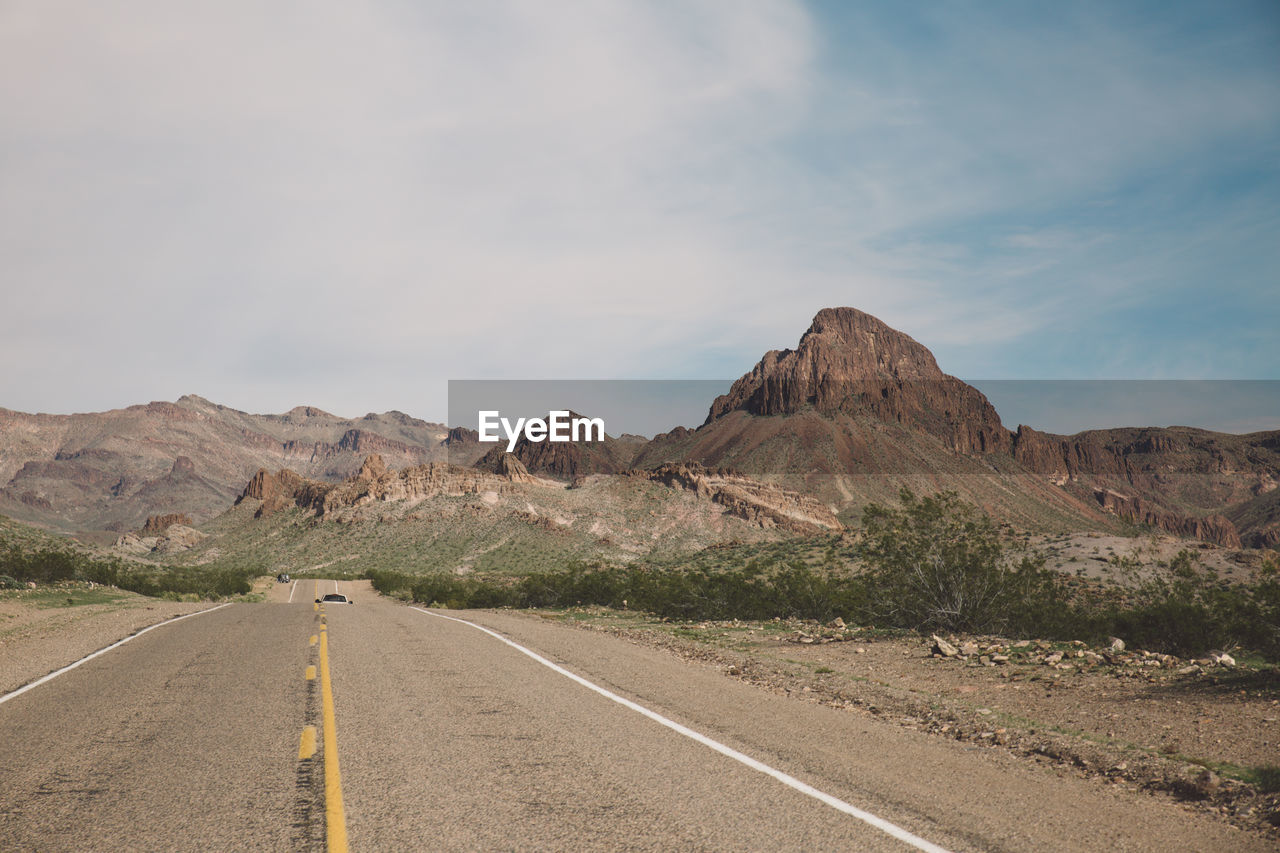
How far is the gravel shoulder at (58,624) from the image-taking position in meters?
13.4

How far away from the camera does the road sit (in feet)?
17.3

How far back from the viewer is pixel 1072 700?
438 inches

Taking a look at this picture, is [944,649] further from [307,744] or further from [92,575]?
[92,575]

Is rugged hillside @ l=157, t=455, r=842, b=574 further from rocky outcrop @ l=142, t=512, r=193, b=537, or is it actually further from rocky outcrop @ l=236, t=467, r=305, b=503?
rocky outcrop @ l=142, t=512, r=193, b=537

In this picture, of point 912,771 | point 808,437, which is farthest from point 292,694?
point 808,437

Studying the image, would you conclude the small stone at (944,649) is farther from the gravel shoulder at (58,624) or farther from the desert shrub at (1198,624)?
the gravel shoulder at (58,624)

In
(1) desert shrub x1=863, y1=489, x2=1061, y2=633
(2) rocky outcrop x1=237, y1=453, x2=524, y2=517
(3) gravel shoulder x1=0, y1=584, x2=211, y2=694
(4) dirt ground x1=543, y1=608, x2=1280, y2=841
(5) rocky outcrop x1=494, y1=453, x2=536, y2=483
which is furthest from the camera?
(5) rocky outcrop x1=494, y1=453, x2=536, y2=483

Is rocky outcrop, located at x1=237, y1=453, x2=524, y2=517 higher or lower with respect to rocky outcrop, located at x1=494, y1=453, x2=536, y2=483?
lower

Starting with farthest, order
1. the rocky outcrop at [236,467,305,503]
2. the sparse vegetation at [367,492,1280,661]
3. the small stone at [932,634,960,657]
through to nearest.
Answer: the rocky outcrop at [236,467,305,503], the sparse vegetation at [367,492,1280,661], the small stone at [932,634,960,657]

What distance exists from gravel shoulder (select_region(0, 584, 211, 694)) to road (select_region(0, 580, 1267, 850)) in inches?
109

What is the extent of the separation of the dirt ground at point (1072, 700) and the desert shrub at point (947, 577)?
232cm

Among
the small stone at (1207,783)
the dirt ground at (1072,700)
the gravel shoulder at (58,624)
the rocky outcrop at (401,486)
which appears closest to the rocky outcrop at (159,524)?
the rocky outcrop at (401,486)

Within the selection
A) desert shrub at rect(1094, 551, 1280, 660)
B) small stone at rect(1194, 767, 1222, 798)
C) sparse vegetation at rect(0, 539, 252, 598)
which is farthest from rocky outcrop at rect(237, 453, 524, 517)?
small stone at rect(1194, 767, 1222, 798)

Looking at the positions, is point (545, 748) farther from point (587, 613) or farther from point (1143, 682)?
point (587, 613)
